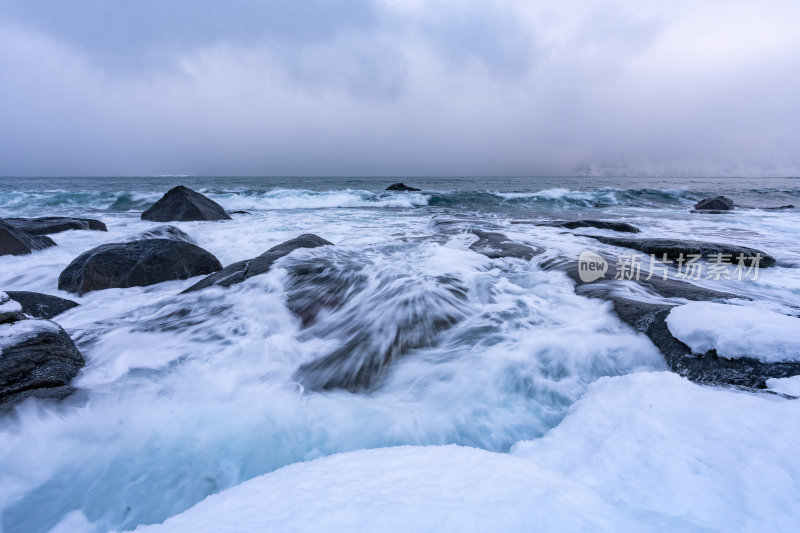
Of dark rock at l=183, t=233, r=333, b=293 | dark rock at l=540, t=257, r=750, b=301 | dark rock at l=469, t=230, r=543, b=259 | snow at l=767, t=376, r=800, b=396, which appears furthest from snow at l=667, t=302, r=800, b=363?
dark rock at l=183, t=233, r=333, b=293

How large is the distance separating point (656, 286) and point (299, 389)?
377 cm

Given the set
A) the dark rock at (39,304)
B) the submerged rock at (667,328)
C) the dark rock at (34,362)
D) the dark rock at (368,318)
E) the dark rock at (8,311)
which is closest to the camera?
the submerged rock at (667,328)

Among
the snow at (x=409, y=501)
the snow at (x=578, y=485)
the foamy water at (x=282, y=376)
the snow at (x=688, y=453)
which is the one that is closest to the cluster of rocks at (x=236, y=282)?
the foamy water at (x=282, y=376)

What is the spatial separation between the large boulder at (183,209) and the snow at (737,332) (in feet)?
39.0

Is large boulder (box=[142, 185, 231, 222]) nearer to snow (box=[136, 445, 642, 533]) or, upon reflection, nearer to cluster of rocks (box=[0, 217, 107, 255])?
cluster of rocks (box=[0, 217, 107, 255])

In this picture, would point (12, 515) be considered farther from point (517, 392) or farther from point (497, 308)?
point (497, 308)

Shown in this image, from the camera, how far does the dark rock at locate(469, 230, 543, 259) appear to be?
5641mm

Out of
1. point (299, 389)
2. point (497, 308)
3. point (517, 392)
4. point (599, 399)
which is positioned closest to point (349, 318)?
point (299, 389)

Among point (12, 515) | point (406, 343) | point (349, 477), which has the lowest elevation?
point (12, 515)

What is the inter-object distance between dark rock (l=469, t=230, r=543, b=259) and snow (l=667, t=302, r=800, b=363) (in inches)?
125

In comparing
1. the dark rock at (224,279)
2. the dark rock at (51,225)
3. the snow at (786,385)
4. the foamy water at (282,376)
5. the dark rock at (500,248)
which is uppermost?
the dark rock at (51,225)

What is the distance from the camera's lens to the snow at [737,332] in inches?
75.8

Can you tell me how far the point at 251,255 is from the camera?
22.5ft

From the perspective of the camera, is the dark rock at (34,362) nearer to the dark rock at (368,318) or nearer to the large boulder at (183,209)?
the dark rock at (368,318)
